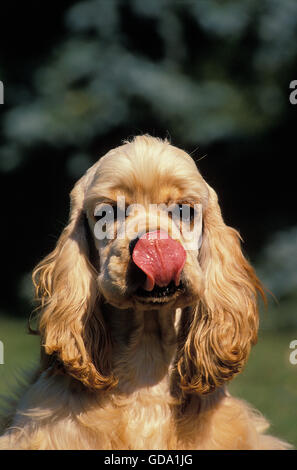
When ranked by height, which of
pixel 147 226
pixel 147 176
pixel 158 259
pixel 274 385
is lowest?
pixel 274 385

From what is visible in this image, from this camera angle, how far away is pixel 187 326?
114 inches

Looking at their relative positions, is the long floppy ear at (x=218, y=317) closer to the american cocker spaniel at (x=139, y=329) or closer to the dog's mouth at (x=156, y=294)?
the american cocker spaniel at (x=139, y=329)

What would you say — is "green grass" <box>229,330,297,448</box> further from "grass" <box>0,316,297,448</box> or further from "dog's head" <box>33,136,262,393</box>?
"dog's head" <box>33,136,262,393</box>

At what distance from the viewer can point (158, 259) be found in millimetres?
2412

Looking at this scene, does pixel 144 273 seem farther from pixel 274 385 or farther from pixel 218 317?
pixel 274 385

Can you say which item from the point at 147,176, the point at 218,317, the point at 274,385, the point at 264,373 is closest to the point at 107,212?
the point at 147,176

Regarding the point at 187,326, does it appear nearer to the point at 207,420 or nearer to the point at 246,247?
the point at 207,420

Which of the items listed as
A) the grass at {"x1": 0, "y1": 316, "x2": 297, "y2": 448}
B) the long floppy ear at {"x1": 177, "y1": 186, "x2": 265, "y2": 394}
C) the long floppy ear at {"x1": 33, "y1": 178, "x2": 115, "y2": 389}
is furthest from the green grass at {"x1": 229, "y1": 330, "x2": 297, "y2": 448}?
the long floppy ear at {"x1": 33, "y1": 178, "x2": 115, "y2": 389}

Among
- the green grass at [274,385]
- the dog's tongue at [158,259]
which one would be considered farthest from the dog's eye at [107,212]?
the green grass at [274,385]

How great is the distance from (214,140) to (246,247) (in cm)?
162

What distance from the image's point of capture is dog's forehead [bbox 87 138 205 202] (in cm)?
268

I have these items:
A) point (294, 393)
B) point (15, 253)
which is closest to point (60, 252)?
point (294, 393)

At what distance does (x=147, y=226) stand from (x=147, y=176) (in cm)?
22

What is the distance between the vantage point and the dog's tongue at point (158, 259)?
2416 mm
